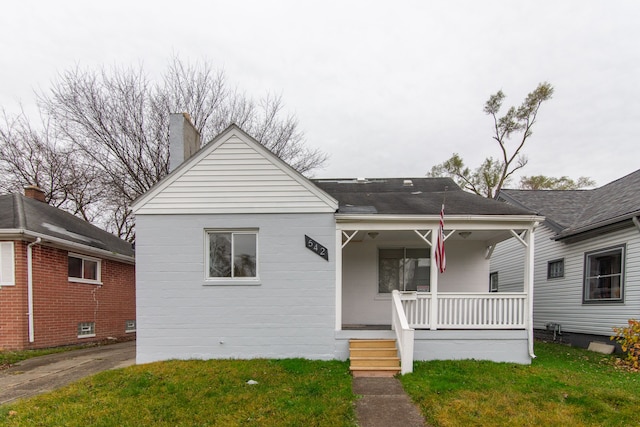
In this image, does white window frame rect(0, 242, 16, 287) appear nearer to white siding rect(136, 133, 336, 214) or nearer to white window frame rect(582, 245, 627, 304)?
white siding rect(136, 133, 336, 214)

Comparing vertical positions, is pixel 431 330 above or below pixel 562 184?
below

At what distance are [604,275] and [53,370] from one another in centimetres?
1366

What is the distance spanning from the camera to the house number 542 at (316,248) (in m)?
7.64

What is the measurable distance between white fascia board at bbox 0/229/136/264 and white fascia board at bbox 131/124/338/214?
11.4 feet

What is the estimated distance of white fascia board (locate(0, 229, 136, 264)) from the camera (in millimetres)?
8643

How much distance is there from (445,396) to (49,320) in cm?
1035

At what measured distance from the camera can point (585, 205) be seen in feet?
39.3

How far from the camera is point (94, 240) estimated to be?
1216 centimetres

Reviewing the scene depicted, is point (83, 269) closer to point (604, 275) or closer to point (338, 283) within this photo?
point (338, 283)

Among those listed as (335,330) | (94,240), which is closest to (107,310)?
(94,240)

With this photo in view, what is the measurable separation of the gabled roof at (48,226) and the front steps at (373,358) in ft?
28.4

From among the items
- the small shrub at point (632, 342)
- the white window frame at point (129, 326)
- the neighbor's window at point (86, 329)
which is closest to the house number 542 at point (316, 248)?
the small shrub at point (632, 342)

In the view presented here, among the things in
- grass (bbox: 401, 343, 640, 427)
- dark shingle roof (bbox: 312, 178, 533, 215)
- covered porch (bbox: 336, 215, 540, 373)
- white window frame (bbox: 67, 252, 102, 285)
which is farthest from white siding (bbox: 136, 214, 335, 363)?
white window frame (bbox: 67, 252, 102, 285)

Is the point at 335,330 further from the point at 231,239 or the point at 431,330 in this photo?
the point at 231,239
